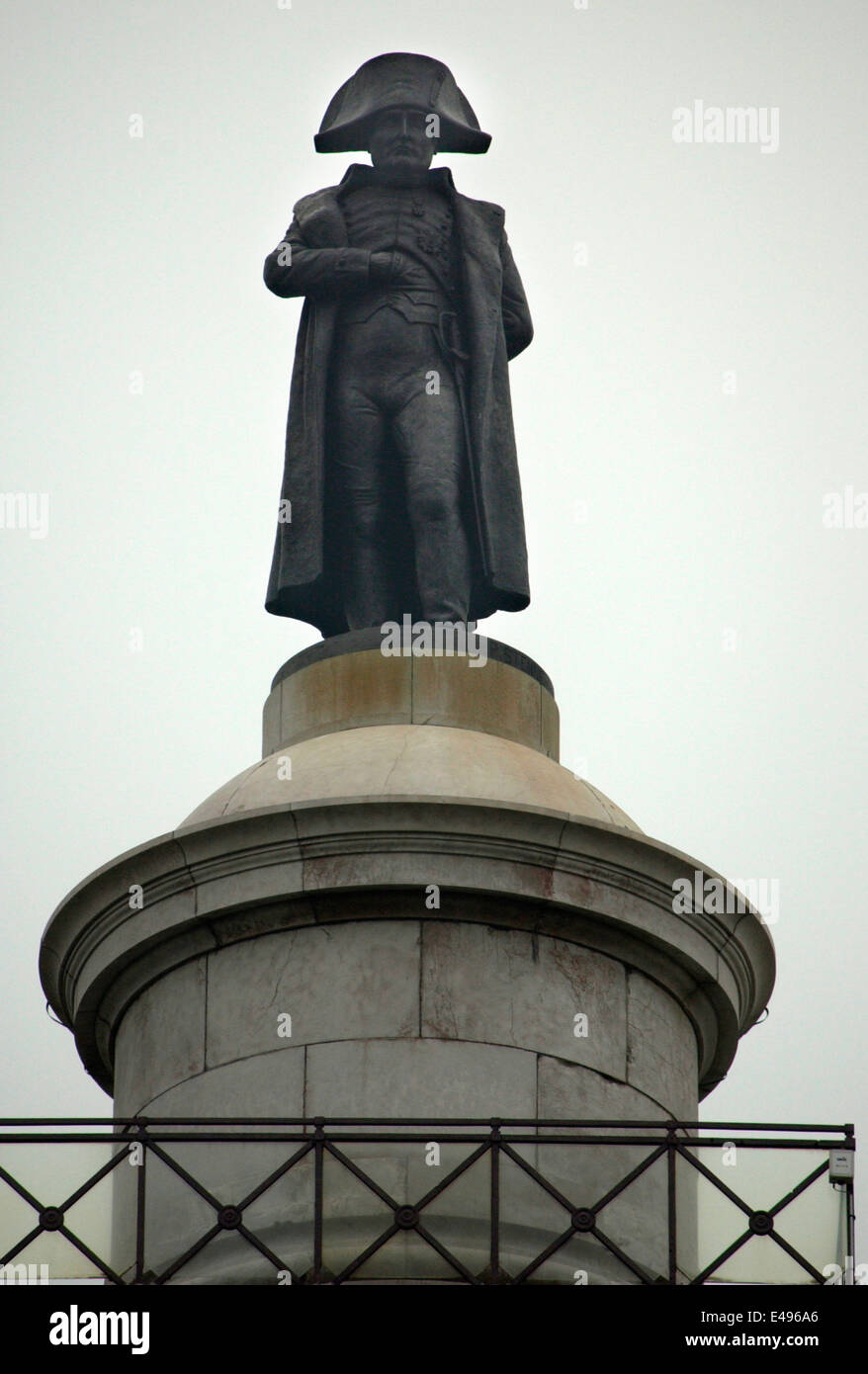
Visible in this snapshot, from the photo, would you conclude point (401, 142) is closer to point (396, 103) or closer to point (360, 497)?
point (396, 103)

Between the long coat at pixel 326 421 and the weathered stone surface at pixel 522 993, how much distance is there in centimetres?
401

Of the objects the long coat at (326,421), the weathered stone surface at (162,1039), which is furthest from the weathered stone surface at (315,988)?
the long coat at (326,421)

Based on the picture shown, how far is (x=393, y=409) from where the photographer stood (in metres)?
24.7

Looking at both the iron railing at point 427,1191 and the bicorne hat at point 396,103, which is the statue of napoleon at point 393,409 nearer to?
the bicorne hat at point 396,103

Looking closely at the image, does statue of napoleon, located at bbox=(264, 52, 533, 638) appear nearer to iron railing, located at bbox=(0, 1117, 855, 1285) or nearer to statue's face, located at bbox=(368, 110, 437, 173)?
statue's face, located at bbox=(368, 110, 437, 173)

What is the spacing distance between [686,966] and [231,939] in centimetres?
323

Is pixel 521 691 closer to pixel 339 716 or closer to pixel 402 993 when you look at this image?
pixel 339 716

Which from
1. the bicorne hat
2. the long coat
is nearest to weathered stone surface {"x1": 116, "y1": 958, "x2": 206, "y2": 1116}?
the long coat

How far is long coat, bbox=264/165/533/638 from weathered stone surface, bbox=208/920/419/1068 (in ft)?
13.4

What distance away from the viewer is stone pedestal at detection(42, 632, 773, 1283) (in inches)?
792

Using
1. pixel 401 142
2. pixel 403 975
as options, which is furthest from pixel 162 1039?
pixel 401 142

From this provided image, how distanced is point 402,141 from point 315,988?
7805 millimetres

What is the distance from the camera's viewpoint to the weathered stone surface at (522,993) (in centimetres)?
2091
